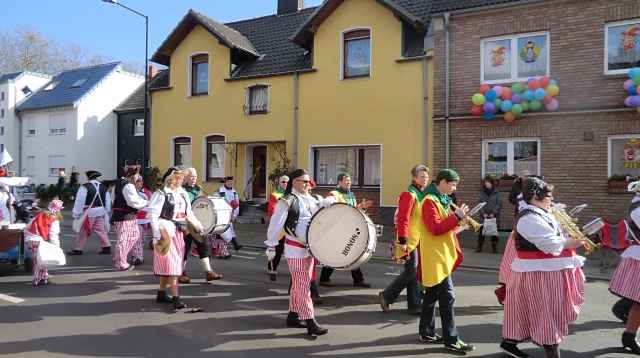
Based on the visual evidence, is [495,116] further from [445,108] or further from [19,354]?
[19,354]

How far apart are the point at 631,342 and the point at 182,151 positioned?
2045 centimetres

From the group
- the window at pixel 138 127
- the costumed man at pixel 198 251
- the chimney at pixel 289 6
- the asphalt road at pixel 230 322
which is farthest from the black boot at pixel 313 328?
the window at pixel 138 127

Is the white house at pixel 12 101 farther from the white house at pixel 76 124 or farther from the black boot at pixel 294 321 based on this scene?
the black boot at pixel 294 321

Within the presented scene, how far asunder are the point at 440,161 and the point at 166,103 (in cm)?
1253

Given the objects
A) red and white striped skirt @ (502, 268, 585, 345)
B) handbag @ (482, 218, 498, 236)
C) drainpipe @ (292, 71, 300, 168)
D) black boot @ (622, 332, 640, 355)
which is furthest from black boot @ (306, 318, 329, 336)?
drainpipe @ (292, 71, 300, 168)

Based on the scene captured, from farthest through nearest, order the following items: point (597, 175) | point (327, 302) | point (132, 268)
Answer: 1. point (597, 175)
2. point (132, 268)
3. point (327, 302)

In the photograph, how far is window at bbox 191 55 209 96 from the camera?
23.1 metres

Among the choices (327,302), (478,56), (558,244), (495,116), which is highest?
(478,56)

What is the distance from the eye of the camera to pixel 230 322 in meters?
6.86

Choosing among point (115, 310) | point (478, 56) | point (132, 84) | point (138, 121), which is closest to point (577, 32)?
point (478, 56)

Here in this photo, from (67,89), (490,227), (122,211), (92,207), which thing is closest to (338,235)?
(122,211)

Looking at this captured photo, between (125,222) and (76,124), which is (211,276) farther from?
(76,124)

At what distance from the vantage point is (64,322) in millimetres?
6809

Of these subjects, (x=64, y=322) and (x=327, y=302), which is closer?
(x=64, y=322)
